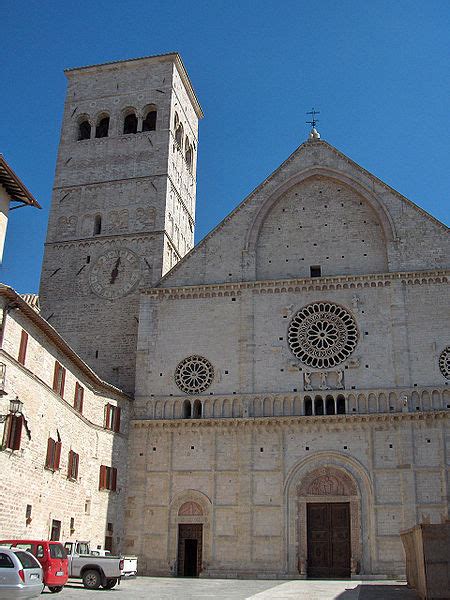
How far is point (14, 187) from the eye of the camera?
73.5 feet

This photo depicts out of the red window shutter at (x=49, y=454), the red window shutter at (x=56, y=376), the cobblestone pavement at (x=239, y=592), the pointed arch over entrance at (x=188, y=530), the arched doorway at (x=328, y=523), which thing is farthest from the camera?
the pointed arch over entrance at (x=188, y=530)

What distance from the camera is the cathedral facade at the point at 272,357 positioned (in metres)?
28.6

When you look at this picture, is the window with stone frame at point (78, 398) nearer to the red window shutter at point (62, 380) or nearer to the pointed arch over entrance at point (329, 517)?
the red window shutter at point (62, 380)

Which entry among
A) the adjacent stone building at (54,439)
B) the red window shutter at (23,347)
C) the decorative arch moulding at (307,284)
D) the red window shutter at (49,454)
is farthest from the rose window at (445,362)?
the red window shutter at (23,347)

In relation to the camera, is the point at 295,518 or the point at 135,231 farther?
the point at 135,231

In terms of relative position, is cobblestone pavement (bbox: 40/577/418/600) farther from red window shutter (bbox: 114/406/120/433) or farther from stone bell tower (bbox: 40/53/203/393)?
stone bell tower (bbox: 40/53/203/393)

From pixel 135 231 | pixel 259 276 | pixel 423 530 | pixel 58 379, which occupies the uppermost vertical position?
pixel 135 231

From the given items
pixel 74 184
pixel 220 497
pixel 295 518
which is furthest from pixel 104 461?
pixel 74 184

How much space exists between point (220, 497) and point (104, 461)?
490 centimetres

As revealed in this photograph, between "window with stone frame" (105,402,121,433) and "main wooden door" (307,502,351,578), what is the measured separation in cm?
853

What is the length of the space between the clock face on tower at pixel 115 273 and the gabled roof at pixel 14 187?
11.8m

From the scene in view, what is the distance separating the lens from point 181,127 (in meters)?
Answer: 41.2

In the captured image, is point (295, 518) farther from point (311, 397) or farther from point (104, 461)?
point (104, 461)

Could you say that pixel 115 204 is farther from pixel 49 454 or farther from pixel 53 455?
pixel 49 454
